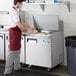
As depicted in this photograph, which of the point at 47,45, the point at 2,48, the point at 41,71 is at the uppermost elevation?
the point at 47,45

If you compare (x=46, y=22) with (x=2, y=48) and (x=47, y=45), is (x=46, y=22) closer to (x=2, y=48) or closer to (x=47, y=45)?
(x=47, y=45)

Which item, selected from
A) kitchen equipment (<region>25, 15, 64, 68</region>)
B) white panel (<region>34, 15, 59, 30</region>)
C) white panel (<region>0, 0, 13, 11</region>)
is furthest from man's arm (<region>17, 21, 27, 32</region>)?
white panel (<region>0, 0, 13, 11</region>)

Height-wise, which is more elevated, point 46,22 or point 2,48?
point 46,22

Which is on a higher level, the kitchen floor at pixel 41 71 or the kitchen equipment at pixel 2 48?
the kitchen equipment at pixel 2 48

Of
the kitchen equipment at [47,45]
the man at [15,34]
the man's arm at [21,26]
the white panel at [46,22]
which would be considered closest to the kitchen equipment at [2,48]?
the kitchen equipment at [47,45]

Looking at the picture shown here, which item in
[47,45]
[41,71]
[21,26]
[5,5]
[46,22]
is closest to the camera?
[21,26]

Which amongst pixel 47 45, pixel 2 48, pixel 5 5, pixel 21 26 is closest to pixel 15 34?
pixel 21 26

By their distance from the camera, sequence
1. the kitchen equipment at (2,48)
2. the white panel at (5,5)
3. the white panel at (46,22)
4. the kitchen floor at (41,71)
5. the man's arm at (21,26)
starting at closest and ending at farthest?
the man's arm at (21,26) → the kitchen floor at (41,71) → the white panel at (46,22) → the kitchen equipment at (2,48) → the white panel at (5,5)

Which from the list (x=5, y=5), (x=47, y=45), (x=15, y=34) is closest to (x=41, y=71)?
(x=47, y=45)

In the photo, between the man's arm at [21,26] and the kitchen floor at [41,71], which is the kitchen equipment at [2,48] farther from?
the man's arm at [21,26]

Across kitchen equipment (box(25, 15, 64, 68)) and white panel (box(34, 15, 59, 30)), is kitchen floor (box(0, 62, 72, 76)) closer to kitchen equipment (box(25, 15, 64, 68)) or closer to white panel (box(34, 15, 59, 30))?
kitchen equipment (box(25, 15, 64, 68))

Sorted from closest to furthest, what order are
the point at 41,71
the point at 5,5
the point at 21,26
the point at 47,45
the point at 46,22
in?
the point at 21,26
the point at 47,45
the point at 41,71
the point at 46,22
the point at 5,5

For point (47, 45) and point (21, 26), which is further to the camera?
point (47, 45)

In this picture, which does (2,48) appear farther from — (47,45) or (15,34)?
(47,45)
